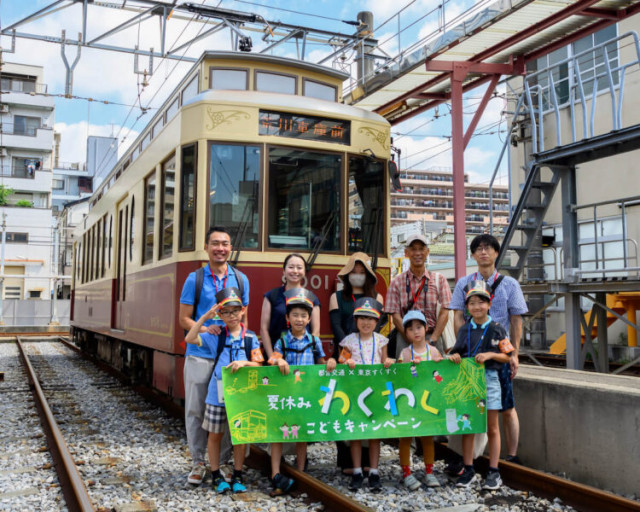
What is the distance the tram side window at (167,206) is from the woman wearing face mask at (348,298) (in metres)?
2.23

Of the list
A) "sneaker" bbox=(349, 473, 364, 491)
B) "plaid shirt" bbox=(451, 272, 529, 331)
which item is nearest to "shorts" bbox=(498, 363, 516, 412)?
"plaid shirt" bbox=(451, 272, 529, 331)

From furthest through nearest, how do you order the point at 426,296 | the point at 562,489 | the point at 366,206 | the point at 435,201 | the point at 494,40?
the point at 435,201
the point at 494,40
the point at 366,206
the point at 426,296
the point at 562,489

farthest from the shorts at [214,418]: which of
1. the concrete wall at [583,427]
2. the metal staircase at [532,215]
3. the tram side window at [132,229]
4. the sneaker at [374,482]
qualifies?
the metal staircase at [532,215]

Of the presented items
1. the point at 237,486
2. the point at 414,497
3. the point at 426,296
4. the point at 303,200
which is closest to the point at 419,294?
the point at 426,296

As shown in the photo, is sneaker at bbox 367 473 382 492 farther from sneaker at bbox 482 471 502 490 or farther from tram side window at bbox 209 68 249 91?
tram side window at bbox 209 68 249 91

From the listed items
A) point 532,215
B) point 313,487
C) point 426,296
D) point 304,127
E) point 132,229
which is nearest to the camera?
point 313,487

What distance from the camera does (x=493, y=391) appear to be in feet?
15.4

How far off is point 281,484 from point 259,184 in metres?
2.92

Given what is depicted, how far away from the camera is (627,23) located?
1470 cm

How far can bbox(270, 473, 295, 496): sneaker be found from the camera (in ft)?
14.8

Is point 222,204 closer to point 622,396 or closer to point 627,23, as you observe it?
point 622,396

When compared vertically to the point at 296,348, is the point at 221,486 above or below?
below

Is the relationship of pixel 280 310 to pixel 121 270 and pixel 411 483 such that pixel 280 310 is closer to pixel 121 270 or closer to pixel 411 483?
pixel 411 483

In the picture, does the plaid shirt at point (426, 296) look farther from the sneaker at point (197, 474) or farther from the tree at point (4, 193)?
the tree at point (4, 193)
